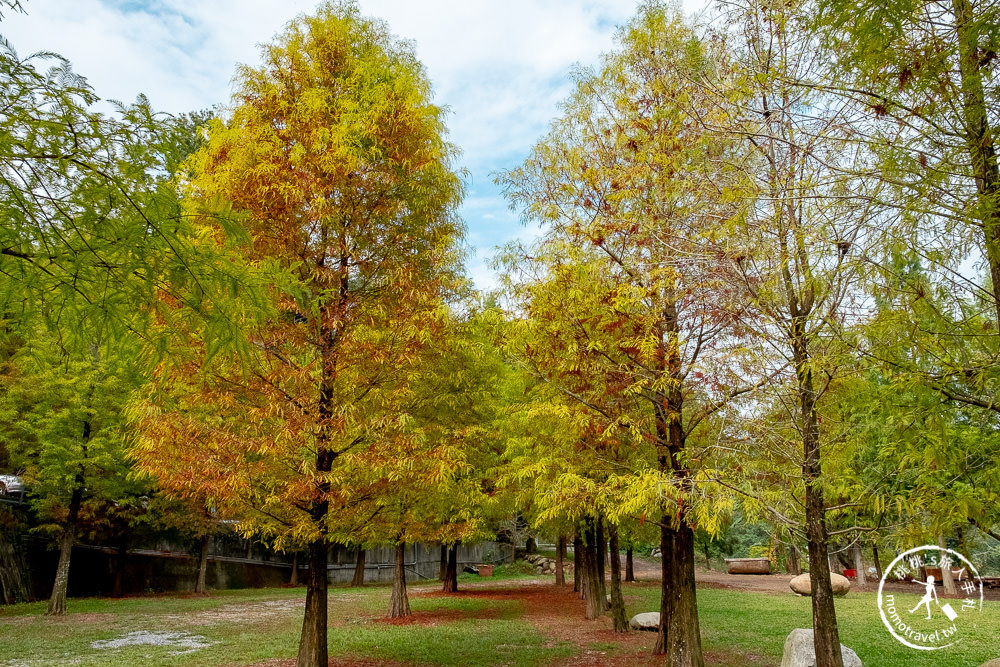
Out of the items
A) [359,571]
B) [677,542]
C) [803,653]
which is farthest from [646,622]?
[359,571]

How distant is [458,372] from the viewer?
11047 millimetres

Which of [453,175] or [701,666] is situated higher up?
[453,175]

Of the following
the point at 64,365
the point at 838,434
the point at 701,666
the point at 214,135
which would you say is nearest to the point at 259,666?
the point at 701,666

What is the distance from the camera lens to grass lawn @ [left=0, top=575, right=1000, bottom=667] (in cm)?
1030

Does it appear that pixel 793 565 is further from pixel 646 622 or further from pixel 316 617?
pixel 316 617

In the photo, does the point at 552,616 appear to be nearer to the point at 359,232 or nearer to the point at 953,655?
the point at 953,655

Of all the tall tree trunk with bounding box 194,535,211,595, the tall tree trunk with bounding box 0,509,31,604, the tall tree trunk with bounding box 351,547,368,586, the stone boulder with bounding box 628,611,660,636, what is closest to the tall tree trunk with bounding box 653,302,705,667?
the stone boulder with bounding box 628,611,660,636

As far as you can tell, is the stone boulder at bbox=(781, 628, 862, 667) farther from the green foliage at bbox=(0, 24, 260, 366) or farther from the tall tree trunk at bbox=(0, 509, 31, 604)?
the tall tree trunk at bbox=(0, 509, 31, 604)

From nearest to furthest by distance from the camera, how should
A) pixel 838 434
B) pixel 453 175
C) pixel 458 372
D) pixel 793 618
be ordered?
1. pixel 838 434
2. pixel 453 175
3. pixel 458 372
4. pixel 793 618

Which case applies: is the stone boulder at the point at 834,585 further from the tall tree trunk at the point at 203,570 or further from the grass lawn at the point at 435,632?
the tall tree trunk at the point at 203,570

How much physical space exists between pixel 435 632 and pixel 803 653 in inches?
281

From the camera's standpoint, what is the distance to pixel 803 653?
31.0 ft

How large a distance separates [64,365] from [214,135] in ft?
33.7

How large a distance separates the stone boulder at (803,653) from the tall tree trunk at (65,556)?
15.7 m
